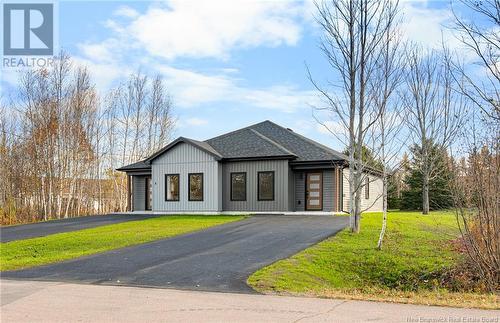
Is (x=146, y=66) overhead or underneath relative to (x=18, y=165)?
overhead

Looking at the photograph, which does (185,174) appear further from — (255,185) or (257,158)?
(257,158)

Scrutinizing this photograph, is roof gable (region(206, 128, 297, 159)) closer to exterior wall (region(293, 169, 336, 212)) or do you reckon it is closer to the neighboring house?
the neighboring house

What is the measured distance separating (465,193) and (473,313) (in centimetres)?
419

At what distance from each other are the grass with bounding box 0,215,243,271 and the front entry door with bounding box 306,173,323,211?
4.05m

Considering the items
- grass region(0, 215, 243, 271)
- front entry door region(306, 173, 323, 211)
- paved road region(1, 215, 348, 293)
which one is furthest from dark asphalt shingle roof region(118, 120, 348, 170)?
paved road region(1, 215, 348, 293)

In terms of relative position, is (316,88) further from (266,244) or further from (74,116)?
(74,116)

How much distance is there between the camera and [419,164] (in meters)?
32.0

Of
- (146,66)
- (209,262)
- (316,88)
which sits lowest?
(209,262)

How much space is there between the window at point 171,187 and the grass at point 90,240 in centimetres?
381

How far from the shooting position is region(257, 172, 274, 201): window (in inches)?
975

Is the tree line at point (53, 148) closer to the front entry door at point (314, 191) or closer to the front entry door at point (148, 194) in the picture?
the front entry door at point (148, 194)

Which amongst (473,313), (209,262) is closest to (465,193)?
(473,313)

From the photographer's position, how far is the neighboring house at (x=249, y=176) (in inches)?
963

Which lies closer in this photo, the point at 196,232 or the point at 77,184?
the point at 196,232
